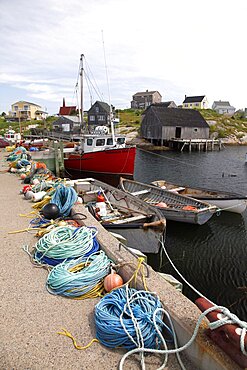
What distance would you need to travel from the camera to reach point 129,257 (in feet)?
13.8

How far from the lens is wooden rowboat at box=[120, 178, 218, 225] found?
9.60m

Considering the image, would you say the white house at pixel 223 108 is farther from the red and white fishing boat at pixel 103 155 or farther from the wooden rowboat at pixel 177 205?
the wooden rowboat at pixel 177 205

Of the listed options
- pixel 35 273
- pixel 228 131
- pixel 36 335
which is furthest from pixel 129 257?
pixel 228 131

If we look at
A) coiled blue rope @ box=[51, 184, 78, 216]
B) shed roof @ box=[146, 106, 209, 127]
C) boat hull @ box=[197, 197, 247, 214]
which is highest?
shed roof @ box=[146, 106, 209, 127]

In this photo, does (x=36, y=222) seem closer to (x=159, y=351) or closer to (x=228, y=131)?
(x=159, y=351)

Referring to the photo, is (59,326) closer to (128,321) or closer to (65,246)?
(128,321)

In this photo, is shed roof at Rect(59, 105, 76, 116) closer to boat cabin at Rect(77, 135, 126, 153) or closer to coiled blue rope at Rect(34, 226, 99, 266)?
boat cabin at Rect(77, 135, 126, 153)

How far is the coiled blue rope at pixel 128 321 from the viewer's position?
277 centimetres

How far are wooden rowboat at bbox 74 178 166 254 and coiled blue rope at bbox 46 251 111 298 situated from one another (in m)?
2.55

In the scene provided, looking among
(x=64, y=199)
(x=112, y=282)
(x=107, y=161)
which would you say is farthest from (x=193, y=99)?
(x=112, y=282)

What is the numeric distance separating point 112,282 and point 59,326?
86cm

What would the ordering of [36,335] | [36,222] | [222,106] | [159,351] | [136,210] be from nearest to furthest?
[159,351] → [36,335] → [36,222] → [136,210] → [222,106]

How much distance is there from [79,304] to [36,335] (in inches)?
26.2

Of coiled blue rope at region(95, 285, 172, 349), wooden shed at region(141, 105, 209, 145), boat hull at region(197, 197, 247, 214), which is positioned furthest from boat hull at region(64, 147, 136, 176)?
wooden shed at region(141, 105, 209, 145)
